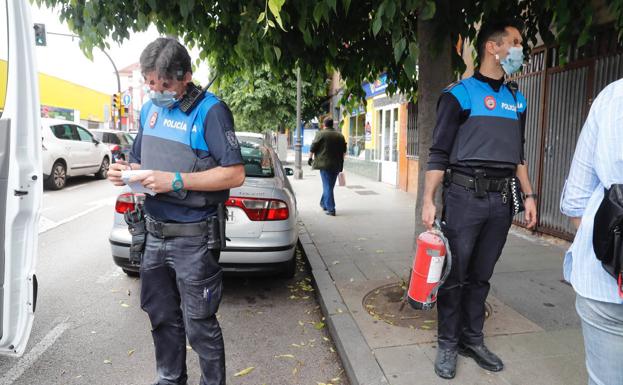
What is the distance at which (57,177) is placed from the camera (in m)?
11.9

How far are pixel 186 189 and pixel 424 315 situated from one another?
A: 2.32 metres

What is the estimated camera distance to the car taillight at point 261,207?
431 centimetres

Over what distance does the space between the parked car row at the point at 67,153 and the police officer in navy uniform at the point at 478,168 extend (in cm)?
957

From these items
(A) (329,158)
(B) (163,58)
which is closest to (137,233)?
(B) (163,58)

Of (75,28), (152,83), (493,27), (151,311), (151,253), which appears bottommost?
(151,311)

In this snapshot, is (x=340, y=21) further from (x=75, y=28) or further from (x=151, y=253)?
(x=151, y=253)

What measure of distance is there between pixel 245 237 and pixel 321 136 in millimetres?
4863

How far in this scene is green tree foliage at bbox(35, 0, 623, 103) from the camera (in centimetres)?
312

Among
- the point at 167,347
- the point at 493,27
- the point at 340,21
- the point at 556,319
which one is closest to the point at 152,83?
the point at 167,347

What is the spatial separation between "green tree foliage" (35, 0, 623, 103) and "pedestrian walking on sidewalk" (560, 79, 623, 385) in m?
1.12

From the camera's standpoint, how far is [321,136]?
8.91 meters

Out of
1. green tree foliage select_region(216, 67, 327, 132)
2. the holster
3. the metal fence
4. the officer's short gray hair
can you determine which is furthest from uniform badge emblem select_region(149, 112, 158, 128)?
green tree foliage select_region(216, 67, 327, 132)

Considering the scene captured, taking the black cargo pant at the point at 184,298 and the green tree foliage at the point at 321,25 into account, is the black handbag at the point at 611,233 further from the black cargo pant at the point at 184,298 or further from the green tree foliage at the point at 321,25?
the black cargo pant at the point at 184,298

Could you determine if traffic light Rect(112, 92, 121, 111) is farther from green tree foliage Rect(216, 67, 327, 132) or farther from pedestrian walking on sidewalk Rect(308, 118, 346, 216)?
pedestrian walking on sidewalk Rect(308, 118, 346, 216)
